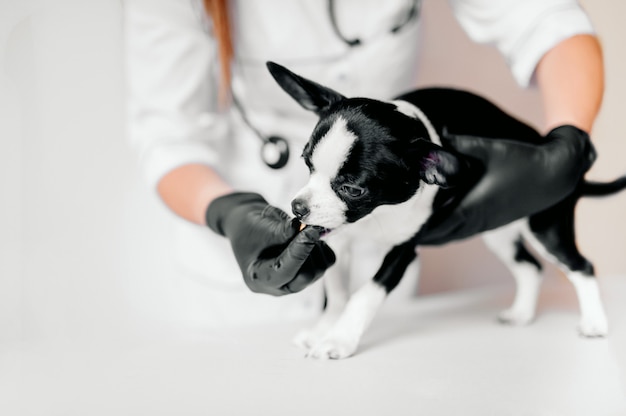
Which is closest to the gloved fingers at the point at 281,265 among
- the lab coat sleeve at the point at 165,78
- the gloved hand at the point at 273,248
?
the gloved hand at the point at 273,248

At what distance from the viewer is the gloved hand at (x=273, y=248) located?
0.56 metres

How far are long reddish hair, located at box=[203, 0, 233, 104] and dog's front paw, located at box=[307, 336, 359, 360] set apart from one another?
0.39 meters

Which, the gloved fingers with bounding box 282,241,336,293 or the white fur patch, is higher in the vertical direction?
the white fur patch

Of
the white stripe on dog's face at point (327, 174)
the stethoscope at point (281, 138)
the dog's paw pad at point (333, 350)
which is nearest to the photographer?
the white stripe on dog's face at point (327, 174)

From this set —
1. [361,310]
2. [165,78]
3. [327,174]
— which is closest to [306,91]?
[327,174]

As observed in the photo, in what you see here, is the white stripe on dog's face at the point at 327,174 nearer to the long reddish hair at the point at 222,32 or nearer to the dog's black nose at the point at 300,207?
the dog's black nose at the point at 300,207

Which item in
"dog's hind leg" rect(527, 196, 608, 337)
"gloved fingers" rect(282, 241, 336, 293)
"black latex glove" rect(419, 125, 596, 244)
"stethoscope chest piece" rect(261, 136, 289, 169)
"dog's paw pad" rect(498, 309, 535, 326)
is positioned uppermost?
"stethoscope chest piece" rect(261, 136, 289, 169)

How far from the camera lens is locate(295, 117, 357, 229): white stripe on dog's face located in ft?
1.79

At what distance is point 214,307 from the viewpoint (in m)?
1.02

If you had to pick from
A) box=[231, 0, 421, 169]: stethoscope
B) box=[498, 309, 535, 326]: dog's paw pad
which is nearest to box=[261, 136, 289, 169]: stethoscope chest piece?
box=[231, 0, 421, 169]: stethoscope

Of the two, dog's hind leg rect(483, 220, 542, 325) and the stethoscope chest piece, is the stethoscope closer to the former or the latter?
the stethoscope chest piece

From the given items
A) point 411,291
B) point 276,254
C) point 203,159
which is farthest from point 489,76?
point 276,254

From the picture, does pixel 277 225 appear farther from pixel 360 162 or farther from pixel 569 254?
pixel 569 254

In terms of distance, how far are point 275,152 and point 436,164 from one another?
256 mm
